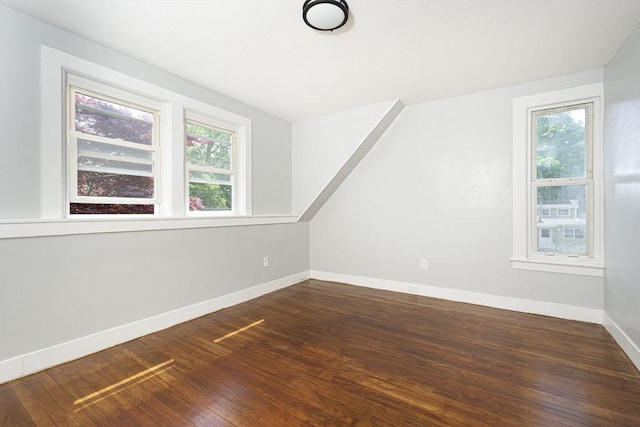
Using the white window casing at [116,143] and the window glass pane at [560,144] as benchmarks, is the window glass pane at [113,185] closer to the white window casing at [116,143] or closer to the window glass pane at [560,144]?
the white window casing at [116,143]

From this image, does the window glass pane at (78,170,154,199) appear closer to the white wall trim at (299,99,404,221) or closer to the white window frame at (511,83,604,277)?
the white wall trim at (299,99,404,221)

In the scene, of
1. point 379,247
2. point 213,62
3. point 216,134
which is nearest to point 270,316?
point 379,247

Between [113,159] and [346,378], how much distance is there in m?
2.61

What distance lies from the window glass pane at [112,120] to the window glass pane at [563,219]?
4.13m

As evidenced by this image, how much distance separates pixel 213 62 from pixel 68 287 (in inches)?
86.0

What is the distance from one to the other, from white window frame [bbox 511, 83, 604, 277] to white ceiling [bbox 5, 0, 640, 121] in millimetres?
266

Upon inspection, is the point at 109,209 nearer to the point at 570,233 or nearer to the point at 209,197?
the point at 209,197

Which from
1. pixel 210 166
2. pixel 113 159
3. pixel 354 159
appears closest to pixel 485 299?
pixel 354 159

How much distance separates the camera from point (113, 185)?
8.02 ft

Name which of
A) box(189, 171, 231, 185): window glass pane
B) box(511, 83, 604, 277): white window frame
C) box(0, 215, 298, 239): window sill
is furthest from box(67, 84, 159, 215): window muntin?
box(511, 83, 604, 277): white window frame

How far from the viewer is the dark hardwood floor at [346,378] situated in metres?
1.51

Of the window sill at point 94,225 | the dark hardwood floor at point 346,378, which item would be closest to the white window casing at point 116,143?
the window sill at point 94,225

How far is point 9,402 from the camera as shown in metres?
1.61

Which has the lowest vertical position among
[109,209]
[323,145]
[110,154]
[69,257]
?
[69,257]
